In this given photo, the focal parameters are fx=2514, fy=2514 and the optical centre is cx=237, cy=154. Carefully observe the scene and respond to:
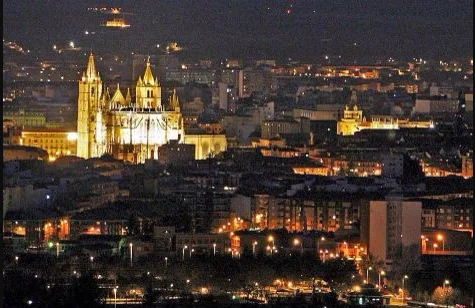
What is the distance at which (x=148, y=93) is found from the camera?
2986 centimetres

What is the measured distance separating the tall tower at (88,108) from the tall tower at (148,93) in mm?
529

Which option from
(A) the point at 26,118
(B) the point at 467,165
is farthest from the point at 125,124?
(B) the point at 467,165

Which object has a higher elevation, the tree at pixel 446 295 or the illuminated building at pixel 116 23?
the illuminated building at pixel 116 23

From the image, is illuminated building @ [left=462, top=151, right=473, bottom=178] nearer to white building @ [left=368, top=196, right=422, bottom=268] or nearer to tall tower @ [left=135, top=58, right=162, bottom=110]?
tall tower @ [left=135, top=58, right=162, bottom=110]

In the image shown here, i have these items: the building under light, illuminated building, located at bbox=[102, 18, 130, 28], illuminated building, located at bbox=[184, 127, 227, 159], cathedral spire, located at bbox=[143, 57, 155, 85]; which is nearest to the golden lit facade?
illuminated building, located at bbox=[184, 127, 227, 159]

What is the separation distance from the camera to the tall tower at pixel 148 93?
29500 millimetres

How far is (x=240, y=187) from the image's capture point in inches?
876

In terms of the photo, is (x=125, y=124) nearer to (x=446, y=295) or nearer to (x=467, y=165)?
(x=467, y=165)

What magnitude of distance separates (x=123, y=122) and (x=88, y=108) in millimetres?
556

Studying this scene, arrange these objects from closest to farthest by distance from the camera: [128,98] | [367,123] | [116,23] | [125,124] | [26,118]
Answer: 1. [125,124]
2. [128,98]
3. [26,118]
4. [367,123]
5. [116,23]

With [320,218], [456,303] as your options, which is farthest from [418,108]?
[456,303]

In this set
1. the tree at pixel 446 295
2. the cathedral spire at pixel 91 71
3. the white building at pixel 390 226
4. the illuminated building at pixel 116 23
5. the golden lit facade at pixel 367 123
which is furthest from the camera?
the illuminated building at pixel 116 23

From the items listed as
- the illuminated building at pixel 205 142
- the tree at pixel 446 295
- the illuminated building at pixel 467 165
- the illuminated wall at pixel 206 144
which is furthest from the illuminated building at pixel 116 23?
the tree at pixel 446 295

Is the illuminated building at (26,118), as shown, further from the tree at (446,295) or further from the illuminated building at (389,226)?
the tree at (446,295)
